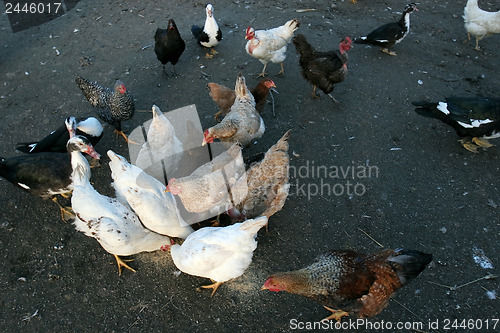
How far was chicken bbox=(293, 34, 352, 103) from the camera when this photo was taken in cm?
545

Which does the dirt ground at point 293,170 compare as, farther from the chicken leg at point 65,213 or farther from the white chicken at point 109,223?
the white chicken at point 109,223

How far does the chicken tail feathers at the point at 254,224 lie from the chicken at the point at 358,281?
1.60 ft

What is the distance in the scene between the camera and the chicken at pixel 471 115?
474cm

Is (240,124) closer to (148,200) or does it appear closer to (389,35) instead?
(148,200)

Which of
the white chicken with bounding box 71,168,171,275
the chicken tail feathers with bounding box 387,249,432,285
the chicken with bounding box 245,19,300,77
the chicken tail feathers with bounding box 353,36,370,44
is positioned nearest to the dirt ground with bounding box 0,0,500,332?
the chicken tail feathers with bounding box 353,36,370,44

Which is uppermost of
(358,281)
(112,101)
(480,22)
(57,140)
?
(480,22)

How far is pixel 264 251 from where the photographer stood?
4012 mm

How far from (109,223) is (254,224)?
1.52 m

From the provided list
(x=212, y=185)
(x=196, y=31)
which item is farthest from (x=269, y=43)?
(x=212, y=185)

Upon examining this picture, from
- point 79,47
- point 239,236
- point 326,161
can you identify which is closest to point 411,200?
point 326,161

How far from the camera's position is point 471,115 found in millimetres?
4805

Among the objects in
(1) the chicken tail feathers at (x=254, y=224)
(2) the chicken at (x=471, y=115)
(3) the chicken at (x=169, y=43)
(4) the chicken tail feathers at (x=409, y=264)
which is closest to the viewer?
(4) the chicken tail feathers at (x=409, y=264)

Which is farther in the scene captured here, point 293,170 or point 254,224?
point 293,170

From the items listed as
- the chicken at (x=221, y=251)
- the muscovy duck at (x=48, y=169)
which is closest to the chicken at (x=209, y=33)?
the muscovy duck at (x=48, y=169)
